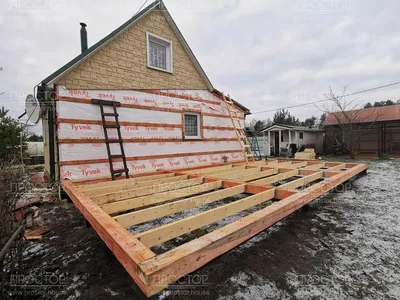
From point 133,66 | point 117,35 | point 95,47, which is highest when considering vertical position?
point 117,35

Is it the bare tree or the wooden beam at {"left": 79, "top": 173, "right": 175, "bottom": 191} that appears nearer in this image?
the wooden beam at {"left": 79, "top": 173, "right": 175, "bottom": 191}

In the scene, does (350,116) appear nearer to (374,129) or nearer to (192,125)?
(374,129)

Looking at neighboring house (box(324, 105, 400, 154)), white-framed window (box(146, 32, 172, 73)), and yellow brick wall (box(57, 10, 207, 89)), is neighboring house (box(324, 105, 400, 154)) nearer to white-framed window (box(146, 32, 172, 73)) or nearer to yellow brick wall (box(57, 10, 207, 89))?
yellow brick wall (box(57, 10, 207, 89))

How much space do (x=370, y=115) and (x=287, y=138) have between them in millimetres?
6364

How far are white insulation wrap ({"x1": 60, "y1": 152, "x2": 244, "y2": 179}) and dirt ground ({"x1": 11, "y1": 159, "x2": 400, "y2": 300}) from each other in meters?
1.57

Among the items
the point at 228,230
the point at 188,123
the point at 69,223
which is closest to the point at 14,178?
the point at 69,223

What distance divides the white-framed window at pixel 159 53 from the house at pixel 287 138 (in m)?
12.5

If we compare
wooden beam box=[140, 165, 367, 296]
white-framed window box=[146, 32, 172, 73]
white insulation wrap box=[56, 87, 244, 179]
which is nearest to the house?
white insulation wrap box=[56, 87, 244, 179]

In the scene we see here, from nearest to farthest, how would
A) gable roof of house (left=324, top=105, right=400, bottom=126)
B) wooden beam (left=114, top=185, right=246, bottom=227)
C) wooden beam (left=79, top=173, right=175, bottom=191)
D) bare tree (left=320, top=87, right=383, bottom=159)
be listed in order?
wooden beam (left=114, top=185, right=246, bottom=227) < wooden beam (left=79, top=173, right=175, bottom=191) < gable roof of house (left=324, top=105, right=400, bottom=126) < bare tree (left=320, top=87, right=383, bottom=159)

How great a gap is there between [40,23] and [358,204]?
9208 mm

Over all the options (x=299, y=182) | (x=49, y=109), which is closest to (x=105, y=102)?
(x=49, y=109)

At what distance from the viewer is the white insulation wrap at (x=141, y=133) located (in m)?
4.36

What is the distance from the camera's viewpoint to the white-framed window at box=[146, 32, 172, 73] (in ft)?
19.3

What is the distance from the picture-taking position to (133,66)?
543cm
